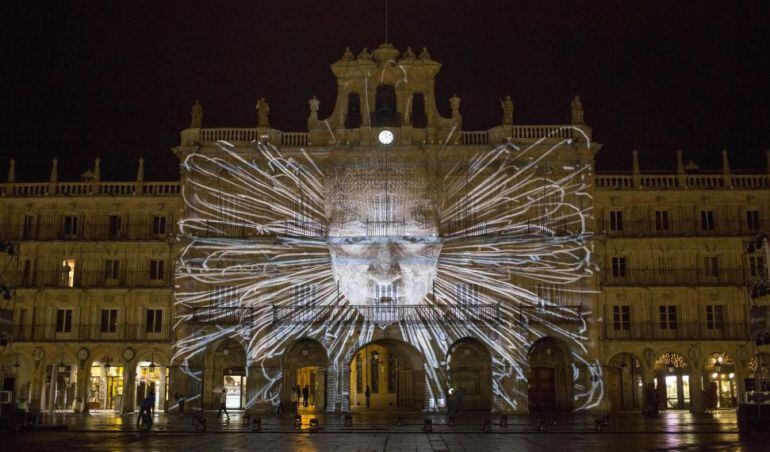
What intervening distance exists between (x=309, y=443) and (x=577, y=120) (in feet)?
105

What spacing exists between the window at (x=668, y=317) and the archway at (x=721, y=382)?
117 inches

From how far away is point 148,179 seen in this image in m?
61.9

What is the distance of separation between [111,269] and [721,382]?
129ft

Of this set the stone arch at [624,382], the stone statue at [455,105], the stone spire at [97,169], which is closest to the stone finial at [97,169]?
the stone spire at [97,169]

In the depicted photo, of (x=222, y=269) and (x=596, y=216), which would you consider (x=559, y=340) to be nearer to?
(x=596, y=216)

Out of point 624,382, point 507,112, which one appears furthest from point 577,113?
point 624,382

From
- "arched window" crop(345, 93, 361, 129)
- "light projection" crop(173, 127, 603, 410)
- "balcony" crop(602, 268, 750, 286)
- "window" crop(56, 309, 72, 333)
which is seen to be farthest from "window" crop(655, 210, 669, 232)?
"window" crop(56, 309, 72, 333)

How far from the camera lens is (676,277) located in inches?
2201

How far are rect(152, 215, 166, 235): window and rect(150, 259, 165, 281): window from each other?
1.90m

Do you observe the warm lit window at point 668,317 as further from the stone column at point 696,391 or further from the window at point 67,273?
the window at point 67,273

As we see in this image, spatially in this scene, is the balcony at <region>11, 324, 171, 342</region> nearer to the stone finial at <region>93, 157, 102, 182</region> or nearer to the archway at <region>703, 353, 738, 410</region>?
the stone finial at <region>93, 157, 102, 182</region>

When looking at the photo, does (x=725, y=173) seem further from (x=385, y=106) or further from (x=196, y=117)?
(x=196, y=117)

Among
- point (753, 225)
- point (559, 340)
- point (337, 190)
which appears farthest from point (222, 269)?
point (753, 225)

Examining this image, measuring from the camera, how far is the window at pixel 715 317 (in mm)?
55344
